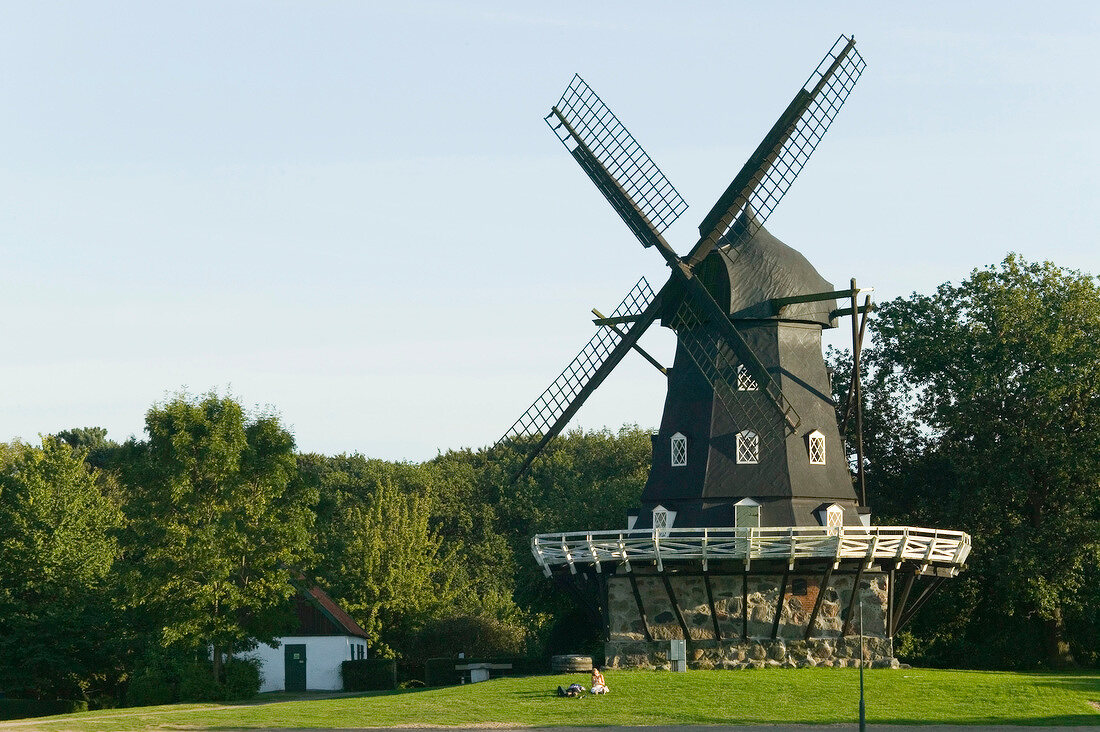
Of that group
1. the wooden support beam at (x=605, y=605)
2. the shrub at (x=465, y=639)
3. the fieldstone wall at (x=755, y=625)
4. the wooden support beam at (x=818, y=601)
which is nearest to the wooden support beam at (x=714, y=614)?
the fieldstone wall at (x=755, y=625)

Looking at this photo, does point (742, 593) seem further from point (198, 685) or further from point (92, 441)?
point (92, 441)

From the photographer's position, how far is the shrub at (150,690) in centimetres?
4491

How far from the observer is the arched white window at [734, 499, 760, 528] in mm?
40031

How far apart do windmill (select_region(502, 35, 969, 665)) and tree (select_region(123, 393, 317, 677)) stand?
26.2 ft

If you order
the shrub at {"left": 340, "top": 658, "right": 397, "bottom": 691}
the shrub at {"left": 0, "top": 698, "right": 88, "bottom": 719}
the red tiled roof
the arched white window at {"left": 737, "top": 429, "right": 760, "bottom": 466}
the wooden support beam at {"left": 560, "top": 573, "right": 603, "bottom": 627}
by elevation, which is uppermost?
the arched white window at {"left": 737, "top": 429, "right": 760, "bottom": 466}

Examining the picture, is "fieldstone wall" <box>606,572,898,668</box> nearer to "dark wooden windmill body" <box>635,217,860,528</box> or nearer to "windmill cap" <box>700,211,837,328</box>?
"dark wooden windmill body" <box>635,217,860,528</box>

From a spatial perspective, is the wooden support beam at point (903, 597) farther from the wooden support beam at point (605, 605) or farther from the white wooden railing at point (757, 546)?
the wooden support beam at point (605, 605)

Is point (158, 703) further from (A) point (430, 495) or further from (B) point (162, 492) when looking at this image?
(A) point (430, 495)

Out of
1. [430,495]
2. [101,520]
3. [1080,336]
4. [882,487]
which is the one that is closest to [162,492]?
[101,520]

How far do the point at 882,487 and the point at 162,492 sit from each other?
23709 mm

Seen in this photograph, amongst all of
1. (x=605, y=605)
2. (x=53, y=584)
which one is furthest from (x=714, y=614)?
(x=53, y=584)

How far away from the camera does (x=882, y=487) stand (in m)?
50.3

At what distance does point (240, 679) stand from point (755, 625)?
15.8 meters

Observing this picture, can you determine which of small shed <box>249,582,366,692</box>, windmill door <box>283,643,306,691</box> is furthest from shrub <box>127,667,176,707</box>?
windmill door <box>283,643,306,691</box>
